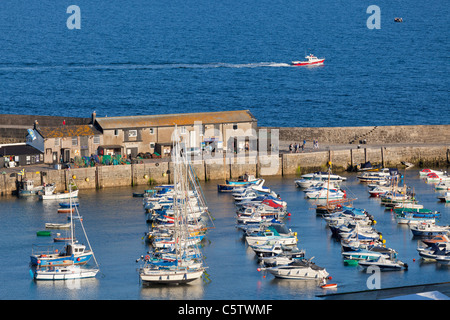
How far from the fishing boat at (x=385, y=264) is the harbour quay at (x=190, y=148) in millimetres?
25835

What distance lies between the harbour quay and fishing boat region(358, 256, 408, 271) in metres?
25.8

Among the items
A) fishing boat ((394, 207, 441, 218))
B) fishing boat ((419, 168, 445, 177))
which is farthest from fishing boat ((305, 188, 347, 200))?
fishing boat ((419, 168, 445, 177))

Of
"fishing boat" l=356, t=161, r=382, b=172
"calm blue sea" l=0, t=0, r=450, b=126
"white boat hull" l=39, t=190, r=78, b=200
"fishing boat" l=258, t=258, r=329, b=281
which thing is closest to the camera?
"fishing boat" l=258, t=258, r=329, b=281

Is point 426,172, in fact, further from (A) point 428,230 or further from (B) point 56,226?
(B) point 56,226

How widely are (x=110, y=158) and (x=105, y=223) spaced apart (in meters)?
13.5

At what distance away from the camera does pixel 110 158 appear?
7738 cm

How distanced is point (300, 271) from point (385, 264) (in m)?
5.10

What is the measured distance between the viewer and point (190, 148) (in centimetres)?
8012

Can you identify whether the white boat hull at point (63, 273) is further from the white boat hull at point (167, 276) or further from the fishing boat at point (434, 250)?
the fishing boat at point (434, 250)

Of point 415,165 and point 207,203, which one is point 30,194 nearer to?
point 207,203

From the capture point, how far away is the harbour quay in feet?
250

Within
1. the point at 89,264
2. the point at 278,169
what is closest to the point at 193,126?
the point at 278,169

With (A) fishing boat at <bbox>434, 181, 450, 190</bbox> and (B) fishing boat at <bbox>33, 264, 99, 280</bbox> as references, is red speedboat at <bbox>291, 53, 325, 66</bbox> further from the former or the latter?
(B) fishing boat at <bbox>33, 264, 99, 280</bbox>

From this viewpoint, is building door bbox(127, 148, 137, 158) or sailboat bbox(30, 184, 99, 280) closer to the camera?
sailboat bbox(30, 184, 99, 280)
